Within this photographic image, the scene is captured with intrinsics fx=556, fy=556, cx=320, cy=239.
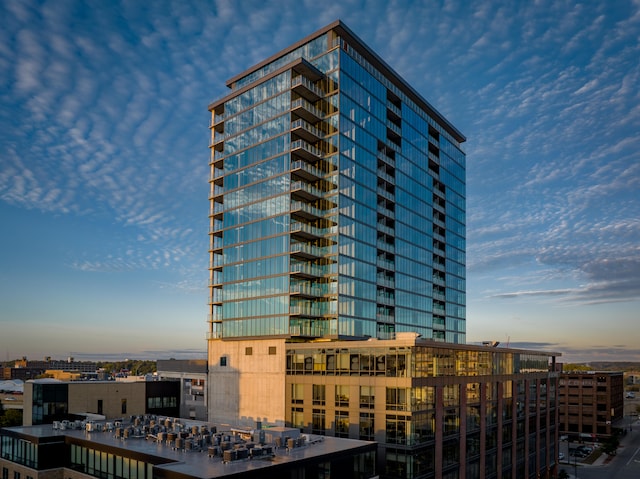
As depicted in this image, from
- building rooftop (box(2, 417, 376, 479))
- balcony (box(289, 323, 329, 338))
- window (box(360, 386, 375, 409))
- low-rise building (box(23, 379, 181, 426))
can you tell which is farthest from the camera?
balcony (box(289, 323, 329, 338))

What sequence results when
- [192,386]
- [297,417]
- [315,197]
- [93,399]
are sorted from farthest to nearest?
[192,386], [315,197], [93,399], [297,417]

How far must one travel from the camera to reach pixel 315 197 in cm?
8388

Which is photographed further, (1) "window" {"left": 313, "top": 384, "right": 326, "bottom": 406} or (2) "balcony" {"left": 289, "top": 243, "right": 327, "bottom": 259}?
(2) "balcony" {"left": 289, "top": 243, "right": 327, "bottom": 259}

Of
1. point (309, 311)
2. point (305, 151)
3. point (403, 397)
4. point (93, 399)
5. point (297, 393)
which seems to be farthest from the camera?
point (305, 151)

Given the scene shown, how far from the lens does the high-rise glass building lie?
81.8 meters

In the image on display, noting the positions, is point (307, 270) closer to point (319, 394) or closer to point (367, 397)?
point (319, 394)

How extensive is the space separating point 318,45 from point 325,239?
31.1m

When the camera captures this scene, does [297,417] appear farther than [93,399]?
No

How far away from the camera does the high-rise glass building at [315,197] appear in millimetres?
81750

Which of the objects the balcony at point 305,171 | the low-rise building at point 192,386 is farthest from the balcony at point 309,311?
the low-rise building at point 192,386

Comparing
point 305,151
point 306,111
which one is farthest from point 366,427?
point 306,111

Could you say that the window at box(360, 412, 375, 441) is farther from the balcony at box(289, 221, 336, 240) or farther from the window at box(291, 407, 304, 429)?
the balcony at box(289, 221, 336, 240)

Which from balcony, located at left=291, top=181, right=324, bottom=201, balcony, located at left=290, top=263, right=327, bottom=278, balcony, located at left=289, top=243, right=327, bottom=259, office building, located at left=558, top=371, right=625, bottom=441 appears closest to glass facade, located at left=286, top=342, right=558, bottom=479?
balcony, located at left=290, top=263, right=327, bottom=278

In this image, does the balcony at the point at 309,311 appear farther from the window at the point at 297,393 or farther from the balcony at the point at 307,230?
the window at the point at 297,393
